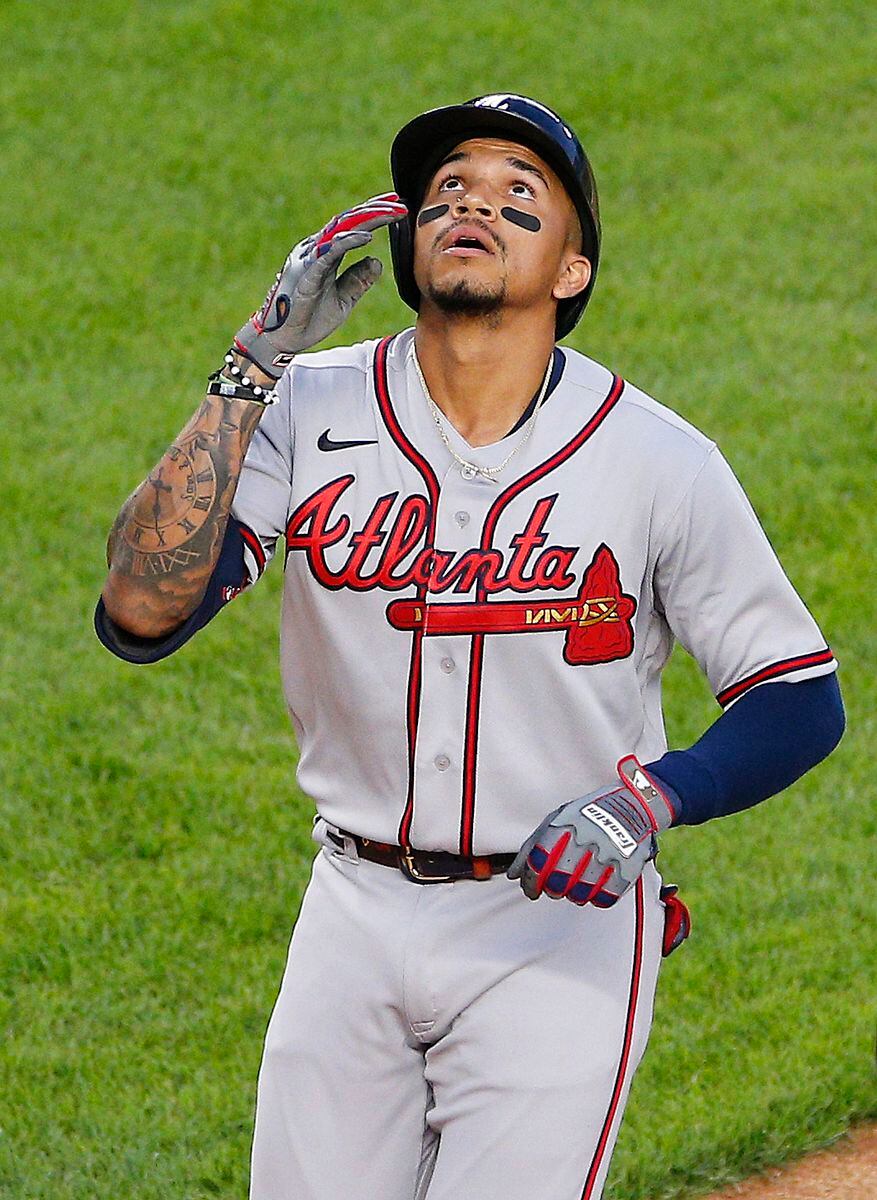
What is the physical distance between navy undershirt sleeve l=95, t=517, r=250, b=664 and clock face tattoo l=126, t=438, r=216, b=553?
103mm

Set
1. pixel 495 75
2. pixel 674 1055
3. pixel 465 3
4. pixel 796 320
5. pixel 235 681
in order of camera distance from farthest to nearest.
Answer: pixel 465 3, pixel 495 75, pixel 796 320, pixel 235 681, pixel 674 1055

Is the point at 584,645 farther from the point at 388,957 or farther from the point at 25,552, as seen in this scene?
the point at 25,552

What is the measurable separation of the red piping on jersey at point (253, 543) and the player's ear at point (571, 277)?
682 millimetres

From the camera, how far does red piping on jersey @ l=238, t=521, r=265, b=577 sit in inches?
131

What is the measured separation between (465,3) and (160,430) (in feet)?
18.7

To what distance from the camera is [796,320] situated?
979cm

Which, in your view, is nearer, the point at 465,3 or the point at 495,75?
the point at 495,75

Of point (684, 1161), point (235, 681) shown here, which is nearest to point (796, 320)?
point (235, 681)

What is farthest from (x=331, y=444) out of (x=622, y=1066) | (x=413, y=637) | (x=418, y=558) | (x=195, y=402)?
(x=195, y=402)

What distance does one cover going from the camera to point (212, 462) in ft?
10.5

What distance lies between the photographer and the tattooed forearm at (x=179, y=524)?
318 cm

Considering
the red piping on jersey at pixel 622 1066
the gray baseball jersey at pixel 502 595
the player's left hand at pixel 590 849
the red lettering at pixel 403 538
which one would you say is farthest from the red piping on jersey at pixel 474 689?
the red piping on jersey at pixel 622 1066

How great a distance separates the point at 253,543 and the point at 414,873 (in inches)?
24.7

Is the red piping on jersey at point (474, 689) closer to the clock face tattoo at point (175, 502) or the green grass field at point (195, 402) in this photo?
the clock face tattoo at point (175, 502)
